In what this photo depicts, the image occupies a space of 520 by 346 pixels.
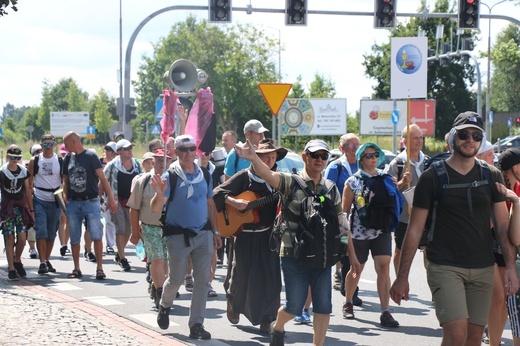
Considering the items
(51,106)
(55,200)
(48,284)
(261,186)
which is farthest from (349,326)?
(51,106)

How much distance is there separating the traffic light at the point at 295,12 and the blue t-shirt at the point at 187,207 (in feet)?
45.6

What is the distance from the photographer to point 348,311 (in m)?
10.1

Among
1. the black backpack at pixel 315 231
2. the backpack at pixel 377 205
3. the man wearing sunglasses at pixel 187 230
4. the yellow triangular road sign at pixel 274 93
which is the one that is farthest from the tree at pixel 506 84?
the black backpack at pixel 315 231

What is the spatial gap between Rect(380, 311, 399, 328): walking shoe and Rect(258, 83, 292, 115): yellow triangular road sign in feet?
24.9

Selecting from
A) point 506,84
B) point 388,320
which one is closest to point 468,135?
point 388,320

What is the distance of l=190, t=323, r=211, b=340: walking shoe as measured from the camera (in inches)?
345

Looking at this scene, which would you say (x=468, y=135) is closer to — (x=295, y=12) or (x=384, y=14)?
(x=295, y=12)

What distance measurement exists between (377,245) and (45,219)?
5.56 metres

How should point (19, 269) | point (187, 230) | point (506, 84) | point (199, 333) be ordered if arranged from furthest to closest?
point (506, 84) < point (19, 269) < point (187, 230) < point (199, 333)

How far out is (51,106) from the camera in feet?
366

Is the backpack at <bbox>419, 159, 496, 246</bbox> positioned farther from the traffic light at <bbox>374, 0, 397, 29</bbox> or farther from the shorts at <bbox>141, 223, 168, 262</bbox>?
the traffic light at <bbox>374, 0, 397, 29</bbox>

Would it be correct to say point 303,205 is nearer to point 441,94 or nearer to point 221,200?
point 221,200

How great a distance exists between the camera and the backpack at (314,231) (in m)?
7.43

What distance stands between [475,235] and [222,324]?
4209mm
